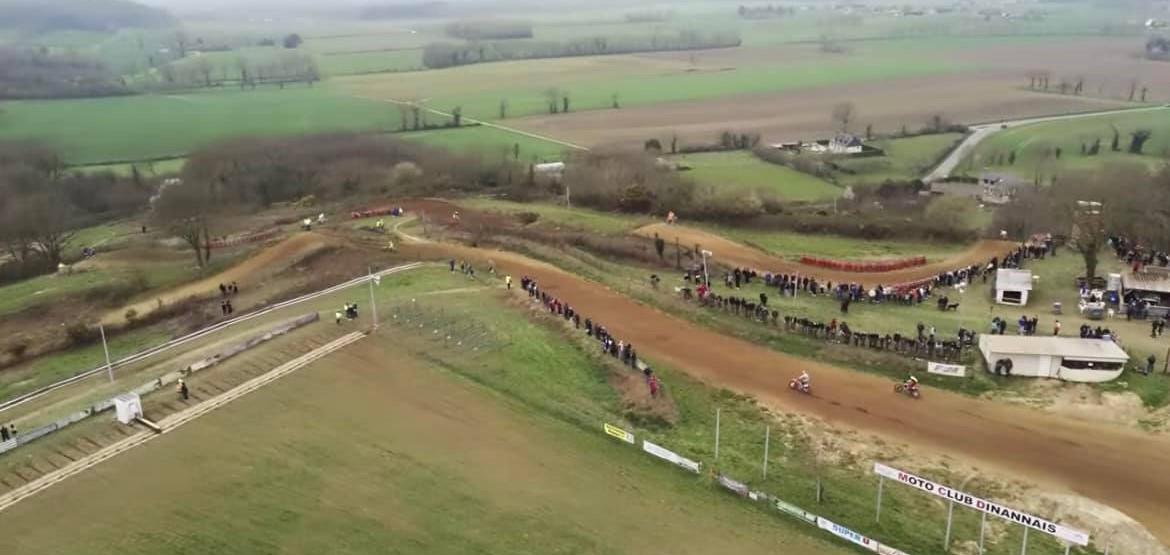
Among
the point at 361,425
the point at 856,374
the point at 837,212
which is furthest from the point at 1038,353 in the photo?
the point at 837,212

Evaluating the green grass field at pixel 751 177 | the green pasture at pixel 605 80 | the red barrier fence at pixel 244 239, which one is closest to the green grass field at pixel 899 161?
the green grass field at pixel 751 177

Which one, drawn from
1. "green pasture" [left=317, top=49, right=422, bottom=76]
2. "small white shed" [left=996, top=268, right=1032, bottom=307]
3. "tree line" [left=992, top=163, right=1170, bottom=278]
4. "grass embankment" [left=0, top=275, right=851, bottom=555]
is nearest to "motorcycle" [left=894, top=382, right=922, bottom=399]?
"grass embankment" [left=0, top=275, right=851, bottom=555]

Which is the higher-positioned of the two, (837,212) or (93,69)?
(93,69)

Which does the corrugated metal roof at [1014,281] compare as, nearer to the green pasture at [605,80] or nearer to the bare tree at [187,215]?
the bare tree at [187,215]

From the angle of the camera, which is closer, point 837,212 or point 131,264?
point 131,264

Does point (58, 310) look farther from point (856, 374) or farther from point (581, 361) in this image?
point (856, 374)

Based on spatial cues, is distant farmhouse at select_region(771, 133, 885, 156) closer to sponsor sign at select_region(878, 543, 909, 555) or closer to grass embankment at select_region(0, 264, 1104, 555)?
grass embankment at select_region(0, 264, 1104, 555)

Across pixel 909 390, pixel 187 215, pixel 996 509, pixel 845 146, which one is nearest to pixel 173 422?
pixel 996 509

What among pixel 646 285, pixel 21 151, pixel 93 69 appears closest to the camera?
pixel 646 285
